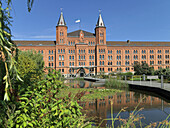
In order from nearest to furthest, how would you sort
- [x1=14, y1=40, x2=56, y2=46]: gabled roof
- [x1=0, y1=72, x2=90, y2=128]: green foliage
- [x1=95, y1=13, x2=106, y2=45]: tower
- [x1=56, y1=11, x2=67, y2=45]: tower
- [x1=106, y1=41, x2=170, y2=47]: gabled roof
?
[x1=0, y1=72, x2=90, y2=128]: green foliage
[x1=56, y1=11, x2=67, y2=45]: tower
[x1=14, y1=40, x2=56, y2=46]: gabled roof
[x1=95, y1=13, x2=106, y2=45]: tower
[x1=106, y1=41, x2=170, y2=47]: gabled roof

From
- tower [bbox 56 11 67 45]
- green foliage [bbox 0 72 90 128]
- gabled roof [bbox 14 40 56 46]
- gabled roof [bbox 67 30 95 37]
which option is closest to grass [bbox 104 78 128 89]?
green foliage [bbox 0 72 90 128]

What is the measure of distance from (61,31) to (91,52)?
1407cm

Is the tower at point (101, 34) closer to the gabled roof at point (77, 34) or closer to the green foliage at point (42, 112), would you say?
the gabled roof at point (77, 34)

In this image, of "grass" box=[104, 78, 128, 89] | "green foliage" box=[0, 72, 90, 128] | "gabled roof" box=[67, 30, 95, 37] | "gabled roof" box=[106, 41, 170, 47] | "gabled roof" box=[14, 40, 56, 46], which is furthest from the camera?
"gabled roof" box=[106, 41, 170, 47]

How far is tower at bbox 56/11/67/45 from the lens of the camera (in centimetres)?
6053

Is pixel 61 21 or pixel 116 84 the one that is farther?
pixel 61 21

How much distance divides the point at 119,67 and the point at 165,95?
2119 inches

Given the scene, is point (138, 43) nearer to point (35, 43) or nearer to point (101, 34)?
point (101, 34)

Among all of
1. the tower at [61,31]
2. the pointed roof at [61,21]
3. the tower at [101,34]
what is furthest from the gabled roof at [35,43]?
the tower at [101,34]

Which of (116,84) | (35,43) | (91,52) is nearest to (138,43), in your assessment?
(91,52)

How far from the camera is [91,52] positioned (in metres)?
63.4

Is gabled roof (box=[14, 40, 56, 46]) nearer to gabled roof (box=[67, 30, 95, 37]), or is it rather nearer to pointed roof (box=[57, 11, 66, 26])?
gabled roof (box=[67, 30, 95, 37])

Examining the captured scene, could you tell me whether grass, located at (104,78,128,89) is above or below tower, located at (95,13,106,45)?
below

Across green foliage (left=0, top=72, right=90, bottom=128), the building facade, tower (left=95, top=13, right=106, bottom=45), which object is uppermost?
tower (left=95, top=13, right=106, bottom=45)
